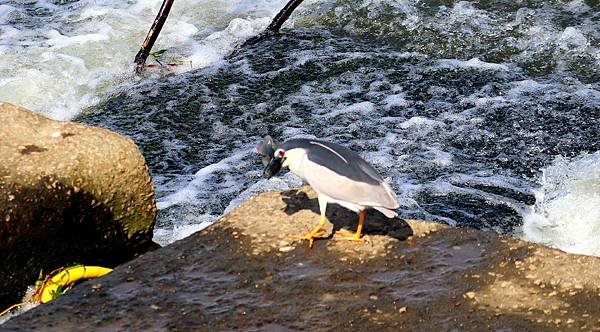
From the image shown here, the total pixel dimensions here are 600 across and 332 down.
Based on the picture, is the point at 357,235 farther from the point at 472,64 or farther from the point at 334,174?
the point at 472,64

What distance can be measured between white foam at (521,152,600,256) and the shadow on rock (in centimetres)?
151

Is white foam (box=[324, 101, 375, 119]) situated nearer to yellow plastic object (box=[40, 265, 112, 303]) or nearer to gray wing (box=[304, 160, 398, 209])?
yellow plastic object (box=[40, 265, 112, 303])

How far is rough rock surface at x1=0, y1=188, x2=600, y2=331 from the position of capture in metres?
3.36

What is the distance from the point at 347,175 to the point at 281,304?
1.99ft

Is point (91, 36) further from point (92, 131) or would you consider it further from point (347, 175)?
point (347, 175)

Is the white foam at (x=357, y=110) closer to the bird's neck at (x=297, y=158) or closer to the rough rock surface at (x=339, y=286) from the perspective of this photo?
the rough rock surface at (x=339, y=286)

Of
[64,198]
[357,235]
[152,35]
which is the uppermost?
[357,235]

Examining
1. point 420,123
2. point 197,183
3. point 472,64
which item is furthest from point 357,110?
point 197,183

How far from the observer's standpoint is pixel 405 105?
7.01 meters

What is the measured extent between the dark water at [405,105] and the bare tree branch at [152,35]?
0.30 meters

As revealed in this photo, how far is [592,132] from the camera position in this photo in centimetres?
644

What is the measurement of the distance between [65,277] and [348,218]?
53.6 inches

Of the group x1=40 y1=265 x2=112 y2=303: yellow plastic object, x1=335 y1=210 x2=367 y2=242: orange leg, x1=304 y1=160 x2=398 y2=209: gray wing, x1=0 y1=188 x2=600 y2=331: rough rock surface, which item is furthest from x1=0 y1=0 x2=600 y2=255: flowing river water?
x1=304 y1=160 x2=398 y2=209: gray wing

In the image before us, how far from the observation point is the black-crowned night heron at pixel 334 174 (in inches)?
146
